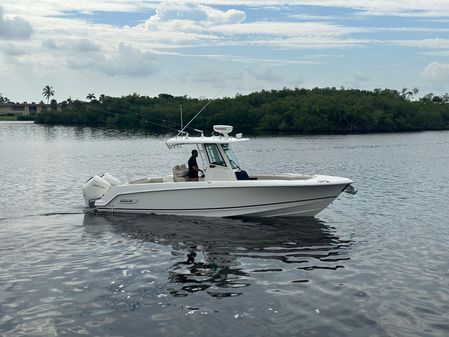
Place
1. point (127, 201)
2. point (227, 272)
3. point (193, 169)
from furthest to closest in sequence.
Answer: point (127, 201)
point (193, 169)
point (227, 272)

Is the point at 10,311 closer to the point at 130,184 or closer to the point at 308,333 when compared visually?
the point at 308,333

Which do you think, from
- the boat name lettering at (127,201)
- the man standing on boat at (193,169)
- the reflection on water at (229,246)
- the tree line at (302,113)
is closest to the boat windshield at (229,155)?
the man standing on boat at (193,169)

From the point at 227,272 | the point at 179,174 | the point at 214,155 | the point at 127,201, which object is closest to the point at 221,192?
the point at 214,155

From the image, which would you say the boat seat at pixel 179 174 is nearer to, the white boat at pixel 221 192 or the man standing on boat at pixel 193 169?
the white boat at pixel 221 192

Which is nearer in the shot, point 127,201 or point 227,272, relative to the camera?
point 227,272

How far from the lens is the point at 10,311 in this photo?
34.9ft

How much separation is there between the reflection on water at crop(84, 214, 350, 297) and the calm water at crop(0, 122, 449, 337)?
36 millimetres

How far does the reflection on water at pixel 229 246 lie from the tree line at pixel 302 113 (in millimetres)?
90795

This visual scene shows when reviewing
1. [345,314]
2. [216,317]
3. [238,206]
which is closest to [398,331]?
[345,314]

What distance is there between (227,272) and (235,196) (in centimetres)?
590

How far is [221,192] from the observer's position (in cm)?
1897

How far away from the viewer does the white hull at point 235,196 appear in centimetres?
1853

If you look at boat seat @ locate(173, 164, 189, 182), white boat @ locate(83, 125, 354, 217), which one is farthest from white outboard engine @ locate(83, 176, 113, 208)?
boat seat @ locate(173, 164, 189, 182)

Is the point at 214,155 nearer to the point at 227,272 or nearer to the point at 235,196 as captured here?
the point at 235,196
